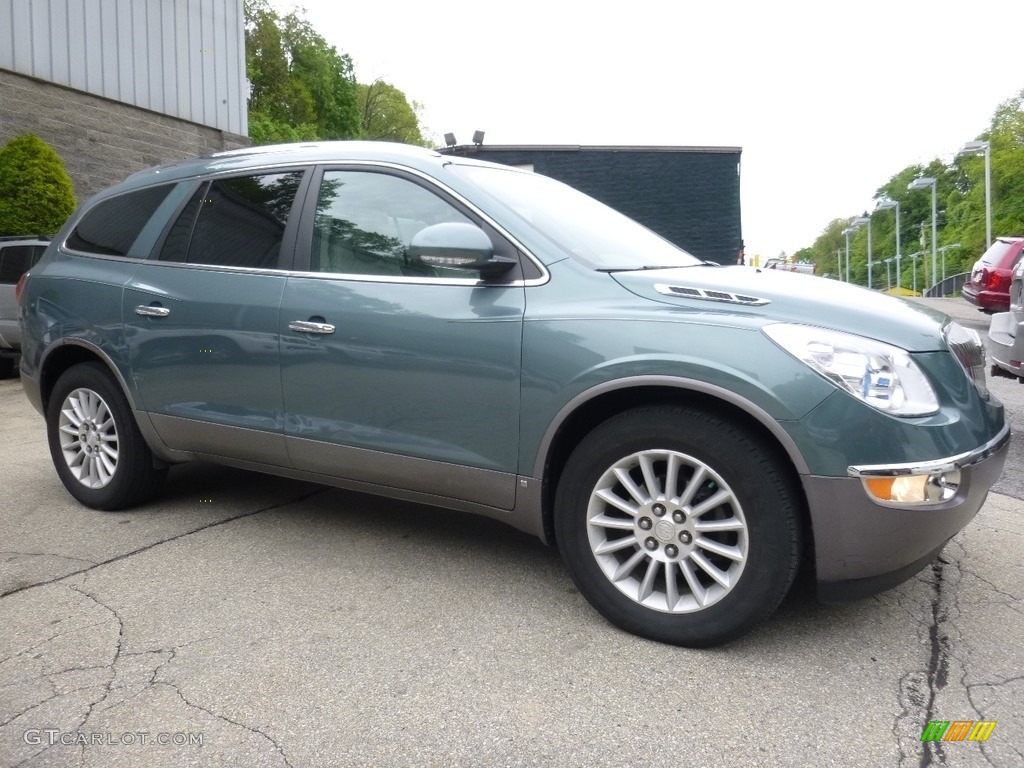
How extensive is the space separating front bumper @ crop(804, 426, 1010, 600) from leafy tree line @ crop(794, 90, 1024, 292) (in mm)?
50360

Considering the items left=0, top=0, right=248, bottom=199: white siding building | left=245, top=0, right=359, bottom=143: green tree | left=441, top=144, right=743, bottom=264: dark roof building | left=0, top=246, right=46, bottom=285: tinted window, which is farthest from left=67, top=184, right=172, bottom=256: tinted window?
left=245, top=0, right=359, bottom=143: green tree

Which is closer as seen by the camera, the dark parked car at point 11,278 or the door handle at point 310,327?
the door handle at point 310,327

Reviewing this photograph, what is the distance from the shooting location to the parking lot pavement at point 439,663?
2.40m

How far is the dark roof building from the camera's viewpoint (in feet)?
65.3

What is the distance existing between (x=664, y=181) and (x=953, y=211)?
72705mm

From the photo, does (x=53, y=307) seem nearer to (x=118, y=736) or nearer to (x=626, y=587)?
(x=118, y=736)

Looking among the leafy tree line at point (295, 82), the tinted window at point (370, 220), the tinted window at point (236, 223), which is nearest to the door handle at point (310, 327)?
the tinted window at point (370, 220)

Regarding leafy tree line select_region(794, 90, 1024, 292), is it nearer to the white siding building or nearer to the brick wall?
the white siding building

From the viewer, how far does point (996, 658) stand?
9.41 ft

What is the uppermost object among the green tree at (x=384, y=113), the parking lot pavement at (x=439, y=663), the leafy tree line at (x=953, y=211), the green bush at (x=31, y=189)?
the green tree at (x=384, y=113)

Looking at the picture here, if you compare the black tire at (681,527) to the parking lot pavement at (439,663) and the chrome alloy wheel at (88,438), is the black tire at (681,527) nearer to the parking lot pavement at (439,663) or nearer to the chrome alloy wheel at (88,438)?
the parking lot pavement at (439,663)

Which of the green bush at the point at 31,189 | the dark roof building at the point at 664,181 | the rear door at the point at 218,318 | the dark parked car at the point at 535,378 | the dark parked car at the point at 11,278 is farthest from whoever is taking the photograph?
the dark roof building at the point at 664,181

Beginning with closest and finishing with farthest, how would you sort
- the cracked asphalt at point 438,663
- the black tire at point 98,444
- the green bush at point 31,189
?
the cracked asphalt at point 438,663, the black tire at point 98,444, the green bush at point 31,189

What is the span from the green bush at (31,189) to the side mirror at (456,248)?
41.9 feet
